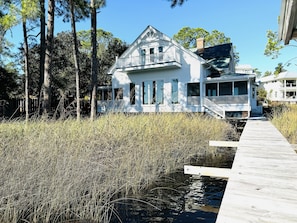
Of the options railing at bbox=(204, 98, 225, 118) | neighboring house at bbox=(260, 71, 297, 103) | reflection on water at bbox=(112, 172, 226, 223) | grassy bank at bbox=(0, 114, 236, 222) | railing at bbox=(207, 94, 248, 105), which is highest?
neighboring house at bbox=(260, 71, 297, 103)

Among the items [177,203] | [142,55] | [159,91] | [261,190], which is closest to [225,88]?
[159,91]

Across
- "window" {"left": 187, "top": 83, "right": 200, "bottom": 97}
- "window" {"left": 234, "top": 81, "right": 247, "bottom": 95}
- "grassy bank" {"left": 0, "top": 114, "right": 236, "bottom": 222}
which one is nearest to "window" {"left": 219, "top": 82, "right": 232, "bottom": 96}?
"window" {"left": 234, "top": 81, "right": 247, "bottom": 95}

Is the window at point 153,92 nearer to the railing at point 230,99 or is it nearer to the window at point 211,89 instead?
the window at point 211,89

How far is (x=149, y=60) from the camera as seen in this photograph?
19.3m

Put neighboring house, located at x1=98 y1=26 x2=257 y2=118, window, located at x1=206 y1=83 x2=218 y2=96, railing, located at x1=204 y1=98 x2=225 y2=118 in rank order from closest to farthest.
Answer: railing, located at x1=204 y1=98 x2=225 y2=118 < neighboring house, located at x1=98 y1=26 x2=257 y2=118 < window, located at x1=206 y1=83 x2=218 y2=96

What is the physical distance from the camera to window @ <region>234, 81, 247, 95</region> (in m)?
17.4

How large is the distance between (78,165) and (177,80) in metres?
16.1

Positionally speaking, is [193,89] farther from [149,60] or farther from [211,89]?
[149,60]

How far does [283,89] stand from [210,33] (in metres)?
16.5

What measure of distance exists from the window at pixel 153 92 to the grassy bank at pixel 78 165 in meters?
12.9

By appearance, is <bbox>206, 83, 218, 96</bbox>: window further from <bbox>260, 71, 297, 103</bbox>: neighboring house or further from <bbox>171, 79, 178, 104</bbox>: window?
<bbox>260, 71, 297, 103</bbox>: neighboring house

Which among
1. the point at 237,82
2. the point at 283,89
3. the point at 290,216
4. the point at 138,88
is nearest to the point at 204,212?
the point at 290,216

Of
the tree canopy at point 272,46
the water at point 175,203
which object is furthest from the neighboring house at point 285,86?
the water at point 175,203

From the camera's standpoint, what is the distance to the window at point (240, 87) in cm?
1737
